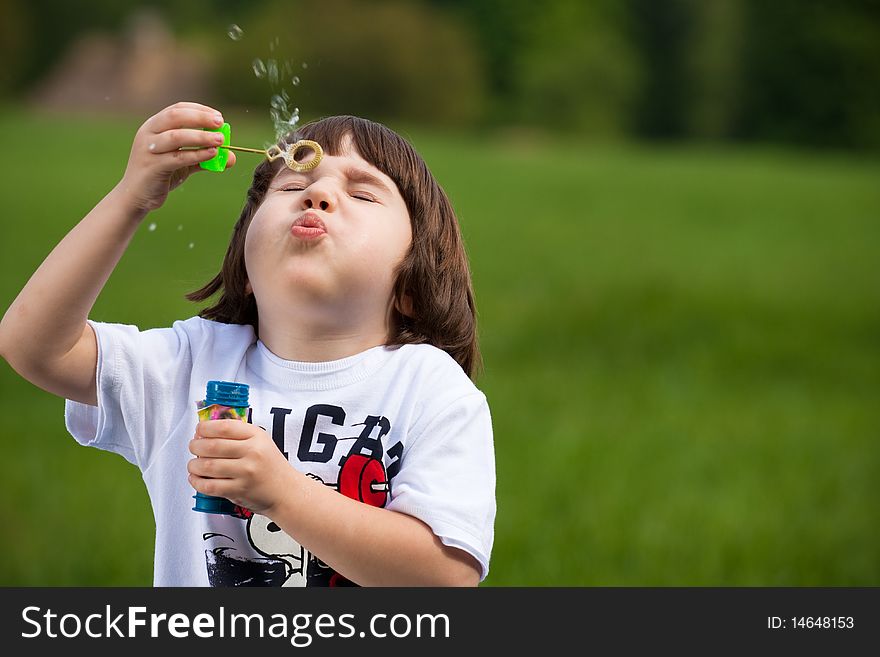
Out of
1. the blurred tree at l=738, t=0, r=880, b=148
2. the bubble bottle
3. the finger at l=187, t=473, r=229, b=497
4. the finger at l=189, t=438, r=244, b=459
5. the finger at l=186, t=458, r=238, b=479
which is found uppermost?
the blurred tree at l=738, t=0, r=880, b=148

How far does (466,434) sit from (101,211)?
607 mm

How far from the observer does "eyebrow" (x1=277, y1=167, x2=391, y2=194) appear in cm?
175

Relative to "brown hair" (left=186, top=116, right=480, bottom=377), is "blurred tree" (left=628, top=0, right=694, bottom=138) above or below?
above

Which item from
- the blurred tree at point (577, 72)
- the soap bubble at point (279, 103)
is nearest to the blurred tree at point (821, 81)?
the blurred tree at point (577, 72)

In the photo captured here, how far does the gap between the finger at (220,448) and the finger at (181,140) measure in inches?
17.2

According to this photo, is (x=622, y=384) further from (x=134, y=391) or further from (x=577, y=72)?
(x=577, y=72)

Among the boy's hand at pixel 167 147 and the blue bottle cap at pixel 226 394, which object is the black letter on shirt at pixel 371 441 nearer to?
the blue bottle cap at pixel 226 394

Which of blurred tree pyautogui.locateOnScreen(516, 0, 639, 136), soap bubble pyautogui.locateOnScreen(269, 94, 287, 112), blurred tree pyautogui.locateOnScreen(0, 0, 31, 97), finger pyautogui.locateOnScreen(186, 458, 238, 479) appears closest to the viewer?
finger pyautogui.locateOnScreen(186, 458, 238, 479)

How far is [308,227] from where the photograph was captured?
164 cm

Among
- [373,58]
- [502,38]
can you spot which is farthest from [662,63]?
[373,58]

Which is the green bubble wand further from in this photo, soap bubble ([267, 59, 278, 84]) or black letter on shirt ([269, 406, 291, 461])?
black letter on shirt ([269, 406, 291, 461])

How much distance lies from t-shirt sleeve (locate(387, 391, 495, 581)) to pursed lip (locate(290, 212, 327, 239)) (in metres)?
0.31

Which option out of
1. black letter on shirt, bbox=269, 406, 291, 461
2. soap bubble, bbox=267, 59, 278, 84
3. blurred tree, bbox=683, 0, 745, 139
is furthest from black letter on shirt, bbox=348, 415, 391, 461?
blurred tree, bbox=683, 0, 745, 139

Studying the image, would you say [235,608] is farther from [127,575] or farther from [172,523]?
[127,575]
